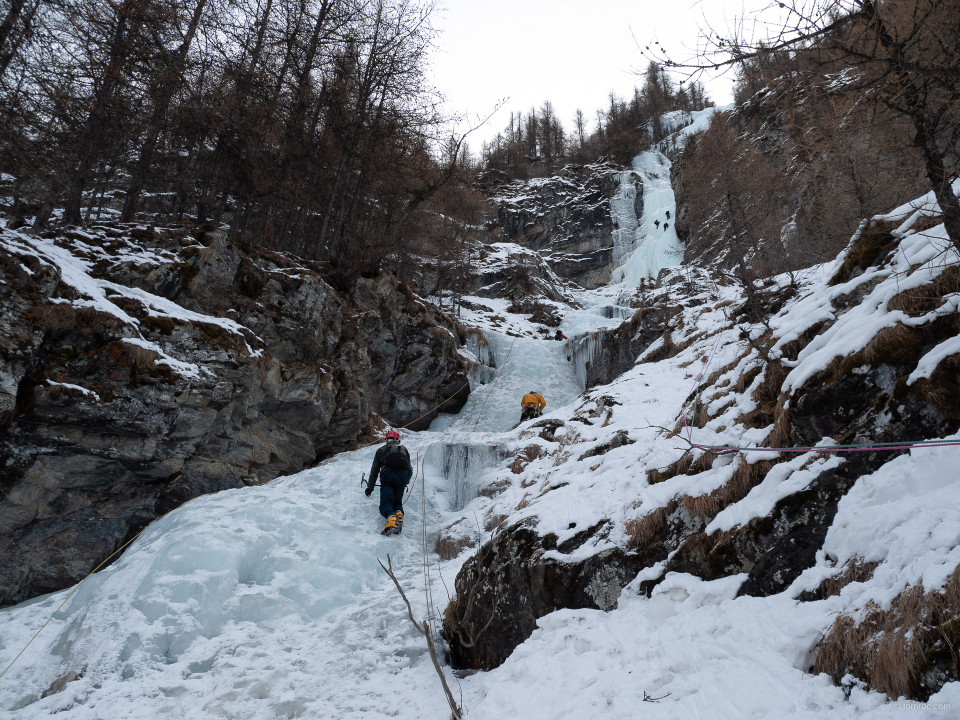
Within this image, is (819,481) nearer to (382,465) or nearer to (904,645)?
(904,645)

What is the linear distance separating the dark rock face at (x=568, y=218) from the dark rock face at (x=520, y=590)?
26859 millimetres

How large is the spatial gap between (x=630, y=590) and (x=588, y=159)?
41590 mm

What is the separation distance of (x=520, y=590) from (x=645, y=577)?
1133 mm

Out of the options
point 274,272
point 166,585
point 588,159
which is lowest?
point 166,585

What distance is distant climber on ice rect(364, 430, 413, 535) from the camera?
6.89 m

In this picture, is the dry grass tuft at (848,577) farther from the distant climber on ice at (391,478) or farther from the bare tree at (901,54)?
the distant climber on ice at (391,478)

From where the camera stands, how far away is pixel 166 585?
4.87 m

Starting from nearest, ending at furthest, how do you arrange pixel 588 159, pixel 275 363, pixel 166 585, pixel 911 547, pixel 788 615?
1. pixel 911 547
2. pixel 788 615
3. pixel 166 585
4. pixel 275 363
5. pixel 588 159

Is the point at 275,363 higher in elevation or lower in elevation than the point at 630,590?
higher

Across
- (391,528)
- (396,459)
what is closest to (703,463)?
(391,528)

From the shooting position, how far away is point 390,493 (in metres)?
7.01

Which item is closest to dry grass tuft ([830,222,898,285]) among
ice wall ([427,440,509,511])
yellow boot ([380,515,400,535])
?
ice wall ([427,440,509,511])

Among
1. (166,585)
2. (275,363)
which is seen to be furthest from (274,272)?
(166,585)

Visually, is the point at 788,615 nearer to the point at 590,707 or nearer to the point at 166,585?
the point at 590,707
